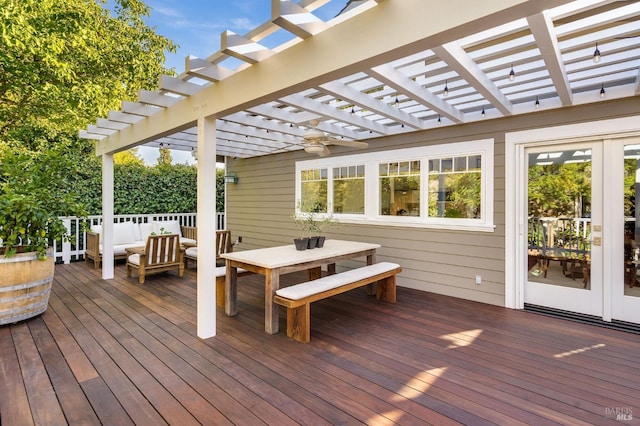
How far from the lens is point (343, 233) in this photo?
6.28m

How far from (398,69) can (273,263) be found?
2.27 m

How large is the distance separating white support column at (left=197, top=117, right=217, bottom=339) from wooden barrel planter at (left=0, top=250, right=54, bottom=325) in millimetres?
2027

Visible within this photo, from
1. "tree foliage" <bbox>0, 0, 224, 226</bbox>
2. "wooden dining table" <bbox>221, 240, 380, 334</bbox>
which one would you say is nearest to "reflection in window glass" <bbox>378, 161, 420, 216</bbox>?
"wooden dining table" <bbox>221, 240, 380, 334</bbox>

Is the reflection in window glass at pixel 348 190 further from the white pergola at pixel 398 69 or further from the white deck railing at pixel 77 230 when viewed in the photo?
the white deck railing at pixel 77 230

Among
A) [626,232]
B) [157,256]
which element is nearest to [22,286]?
[157,256]

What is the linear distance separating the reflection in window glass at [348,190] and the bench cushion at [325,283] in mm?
1779

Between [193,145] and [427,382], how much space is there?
5.82 m

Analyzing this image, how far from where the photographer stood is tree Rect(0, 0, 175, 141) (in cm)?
555

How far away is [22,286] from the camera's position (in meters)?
3.66

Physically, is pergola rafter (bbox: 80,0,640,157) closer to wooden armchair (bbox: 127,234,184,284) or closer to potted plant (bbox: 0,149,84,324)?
potted plant (bbox: 0,149,84,324)

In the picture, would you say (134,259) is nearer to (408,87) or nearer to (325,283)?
(325,283)

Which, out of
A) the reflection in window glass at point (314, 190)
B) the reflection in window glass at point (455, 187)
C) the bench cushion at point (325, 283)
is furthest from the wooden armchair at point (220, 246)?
the reflection in window glass at point (455, 187)

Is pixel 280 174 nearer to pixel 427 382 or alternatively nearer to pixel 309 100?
pixel 309 100

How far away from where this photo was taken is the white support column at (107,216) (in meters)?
5.70
